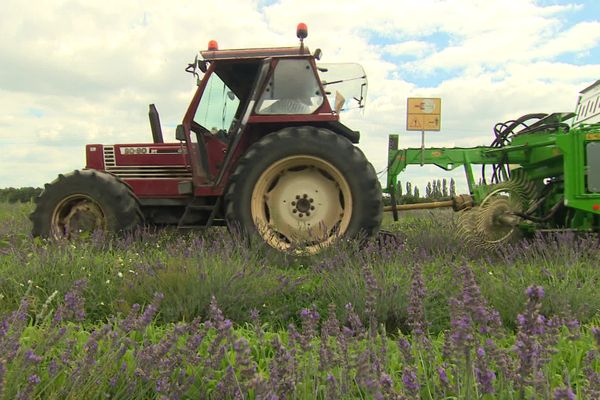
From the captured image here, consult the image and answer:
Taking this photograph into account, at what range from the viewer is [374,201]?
4.81 m

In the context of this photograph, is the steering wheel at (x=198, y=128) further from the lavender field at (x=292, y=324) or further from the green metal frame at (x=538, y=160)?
the green metal frame at (x=538, y=160)

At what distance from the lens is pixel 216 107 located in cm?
566

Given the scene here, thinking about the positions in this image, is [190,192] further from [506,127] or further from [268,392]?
[268,392]

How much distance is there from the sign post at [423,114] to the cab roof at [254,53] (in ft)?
9.04

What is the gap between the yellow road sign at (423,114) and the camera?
24.4ft

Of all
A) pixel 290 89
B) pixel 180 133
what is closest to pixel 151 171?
pixel 180 133

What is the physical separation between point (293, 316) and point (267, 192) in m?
1.88

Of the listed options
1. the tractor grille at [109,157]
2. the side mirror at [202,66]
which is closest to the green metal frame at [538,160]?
the side mirror at [202,66]

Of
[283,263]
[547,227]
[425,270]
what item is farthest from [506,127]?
[283,263]

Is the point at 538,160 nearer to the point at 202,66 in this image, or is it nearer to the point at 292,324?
the point at 202,66

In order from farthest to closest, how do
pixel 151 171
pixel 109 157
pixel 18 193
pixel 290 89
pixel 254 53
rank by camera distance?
pixel 18 193, pixel 109 157, pixel 151 171, pixel 254 53, pixel 290 89

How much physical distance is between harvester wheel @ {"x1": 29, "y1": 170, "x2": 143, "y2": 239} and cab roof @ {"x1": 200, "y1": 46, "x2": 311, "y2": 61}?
5.15 feet

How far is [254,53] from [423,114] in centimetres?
314

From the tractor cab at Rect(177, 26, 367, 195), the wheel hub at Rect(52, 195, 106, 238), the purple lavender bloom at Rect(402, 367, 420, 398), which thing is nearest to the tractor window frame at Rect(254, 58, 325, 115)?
the tractor cab at Rect(177, 26, 367, 195)
